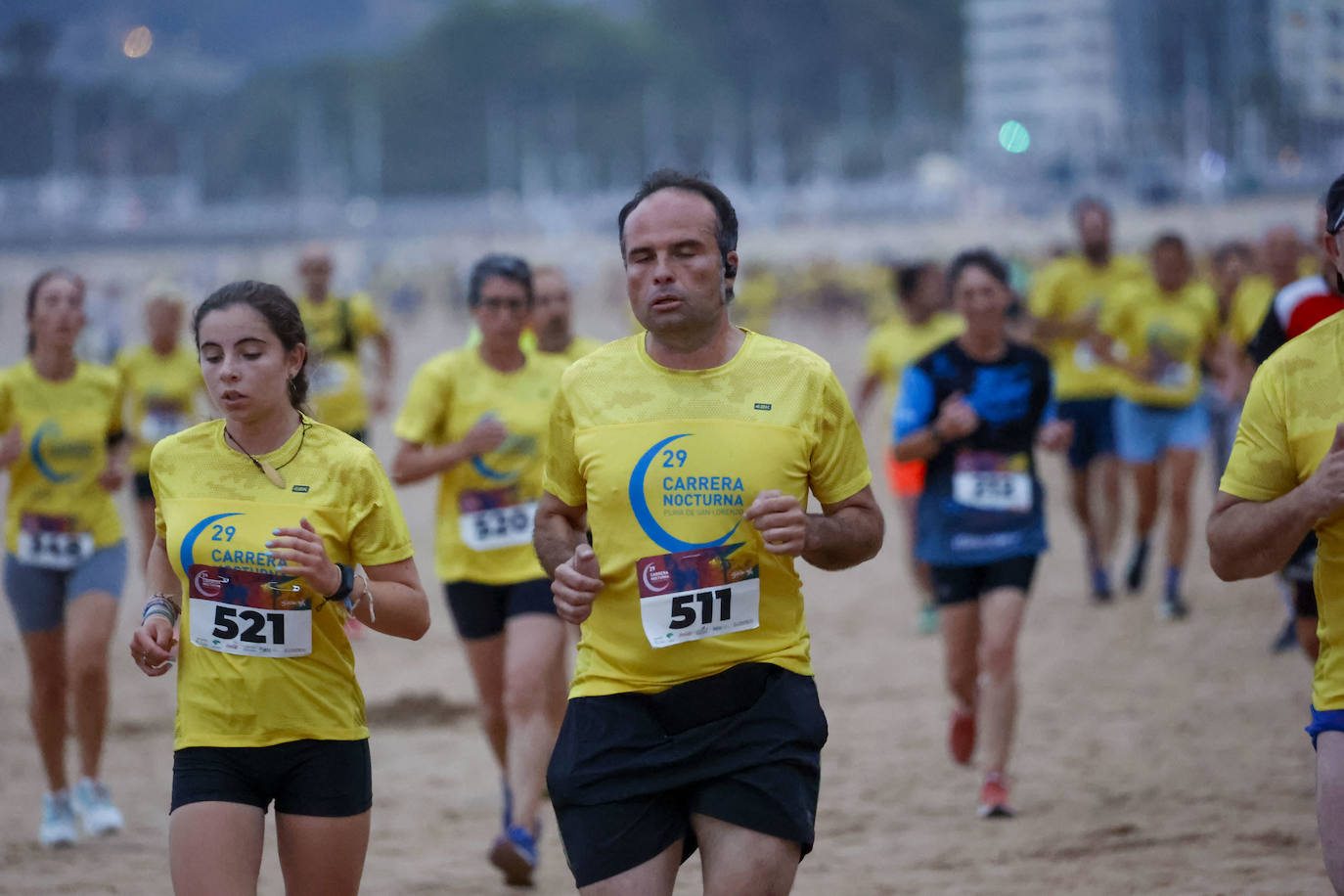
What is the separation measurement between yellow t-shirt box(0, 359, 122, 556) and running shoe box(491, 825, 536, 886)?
209 cm

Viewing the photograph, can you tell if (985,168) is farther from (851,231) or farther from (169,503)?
(169,503)

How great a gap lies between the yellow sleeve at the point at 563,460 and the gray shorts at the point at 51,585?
338 centimetres

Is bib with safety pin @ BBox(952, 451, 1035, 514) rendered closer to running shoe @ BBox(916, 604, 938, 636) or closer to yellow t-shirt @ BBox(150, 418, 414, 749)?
yellow t-shirt @ BBox(150, 418, 414, 749)

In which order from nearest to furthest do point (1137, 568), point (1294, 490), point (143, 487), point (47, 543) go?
1. point (1294, 490)
2. point (47, 543)
3. point (143, 487)
4. point (1137, 568)

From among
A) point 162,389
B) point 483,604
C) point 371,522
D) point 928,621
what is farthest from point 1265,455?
point 928,621

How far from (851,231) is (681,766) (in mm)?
72061

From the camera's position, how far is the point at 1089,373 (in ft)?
38.0

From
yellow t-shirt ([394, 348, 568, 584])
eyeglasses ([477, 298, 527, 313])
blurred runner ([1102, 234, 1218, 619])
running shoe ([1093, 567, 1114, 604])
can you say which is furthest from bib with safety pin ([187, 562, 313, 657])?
running shoe ([1093, 567, 1114, 604])

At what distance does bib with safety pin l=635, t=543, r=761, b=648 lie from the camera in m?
3.60

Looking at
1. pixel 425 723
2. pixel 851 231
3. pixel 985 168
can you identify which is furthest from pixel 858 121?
pixel 425 723

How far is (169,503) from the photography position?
3949 mm

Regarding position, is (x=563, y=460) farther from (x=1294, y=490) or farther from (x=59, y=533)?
(x=59, y=533)

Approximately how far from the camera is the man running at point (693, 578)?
3545 millimetres

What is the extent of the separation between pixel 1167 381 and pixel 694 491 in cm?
787
